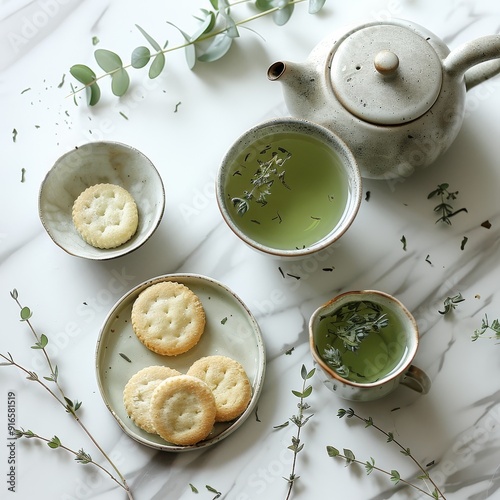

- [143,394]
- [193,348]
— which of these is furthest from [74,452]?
[193,348]

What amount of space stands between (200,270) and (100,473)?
0.41 metres

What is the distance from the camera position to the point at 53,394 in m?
1.36

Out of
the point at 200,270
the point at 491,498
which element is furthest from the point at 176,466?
the point at 491,498

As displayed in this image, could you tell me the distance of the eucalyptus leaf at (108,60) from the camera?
4.70ft

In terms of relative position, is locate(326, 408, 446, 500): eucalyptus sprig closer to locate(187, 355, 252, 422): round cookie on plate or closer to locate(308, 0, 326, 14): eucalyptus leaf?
locate(187, 355, 252, 422): round cookie on plate

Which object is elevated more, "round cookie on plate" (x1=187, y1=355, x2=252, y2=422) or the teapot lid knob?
the teapot lid knob

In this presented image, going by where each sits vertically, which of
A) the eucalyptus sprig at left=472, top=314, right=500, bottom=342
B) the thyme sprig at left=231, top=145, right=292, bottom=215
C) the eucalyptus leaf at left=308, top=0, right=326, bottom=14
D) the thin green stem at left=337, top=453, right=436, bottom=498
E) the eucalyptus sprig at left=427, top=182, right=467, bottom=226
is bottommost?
the thin green stem at left=337, top=453, right=436, bottom=498

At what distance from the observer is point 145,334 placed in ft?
4.39

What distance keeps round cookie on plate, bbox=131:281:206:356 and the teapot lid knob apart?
0.52m

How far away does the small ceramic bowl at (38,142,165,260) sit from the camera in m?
1.36

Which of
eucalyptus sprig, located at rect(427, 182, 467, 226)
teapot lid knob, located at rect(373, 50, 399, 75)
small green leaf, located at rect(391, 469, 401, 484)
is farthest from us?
eucalyptus sprig, located at rect(427, 182, 467, 226)

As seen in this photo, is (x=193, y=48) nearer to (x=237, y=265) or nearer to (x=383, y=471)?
(x=237, y=265)

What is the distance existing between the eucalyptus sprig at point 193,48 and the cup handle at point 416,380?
696mm

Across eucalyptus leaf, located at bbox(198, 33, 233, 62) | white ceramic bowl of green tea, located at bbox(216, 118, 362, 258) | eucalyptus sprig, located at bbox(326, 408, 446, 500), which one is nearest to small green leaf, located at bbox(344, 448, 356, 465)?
eucalyptus sprig, located at bbox(326, 408, 446, 500)
